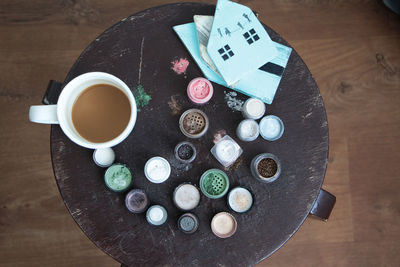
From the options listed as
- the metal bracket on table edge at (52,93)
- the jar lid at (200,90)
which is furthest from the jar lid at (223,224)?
the metal bracket on table edge at (52,93)

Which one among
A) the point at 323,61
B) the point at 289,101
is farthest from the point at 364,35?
the point at 289,101

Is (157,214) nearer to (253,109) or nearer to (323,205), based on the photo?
(253,109)

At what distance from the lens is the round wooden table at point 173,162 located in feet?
3.11

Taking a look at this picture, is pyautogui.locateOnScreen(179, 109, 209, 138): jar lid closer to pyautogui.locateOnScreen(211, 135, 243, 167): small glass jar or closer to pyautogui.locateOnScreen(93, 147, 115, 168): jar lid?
pyautogui.locateOnScreen(211, 135, 243, 167): small glass jar

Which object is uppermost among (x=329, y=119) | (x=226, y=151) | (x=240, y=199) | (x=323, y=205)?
(x=226, y=151)

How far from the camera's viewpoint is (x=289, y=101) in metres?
1.02

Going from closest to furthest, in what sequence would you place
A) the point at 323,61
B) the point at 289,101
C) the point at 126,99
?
the point at 126,99
the point at 289,101
the point at 323,61

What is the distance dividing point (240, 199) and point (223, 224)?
90 millimetres

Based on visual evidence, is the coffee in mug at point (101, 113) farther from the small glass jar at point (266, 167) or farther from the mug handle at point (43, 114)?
the small glass jar at point (266, 167)

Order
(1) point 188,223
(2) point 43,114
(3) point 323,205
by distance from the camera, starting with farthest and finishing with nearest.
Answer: (3) point 323,205 → (1) point 188,223 → (2) point 43,114

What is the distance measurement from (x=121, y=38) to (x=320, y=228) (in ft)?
4.26

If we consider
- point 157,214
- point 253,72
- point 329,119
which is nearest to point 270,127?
point 253,72

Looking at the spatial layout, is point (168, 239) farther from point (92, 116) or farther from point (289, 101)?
Answer: point (289, 101)

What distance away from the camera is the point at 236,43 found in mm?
1005
